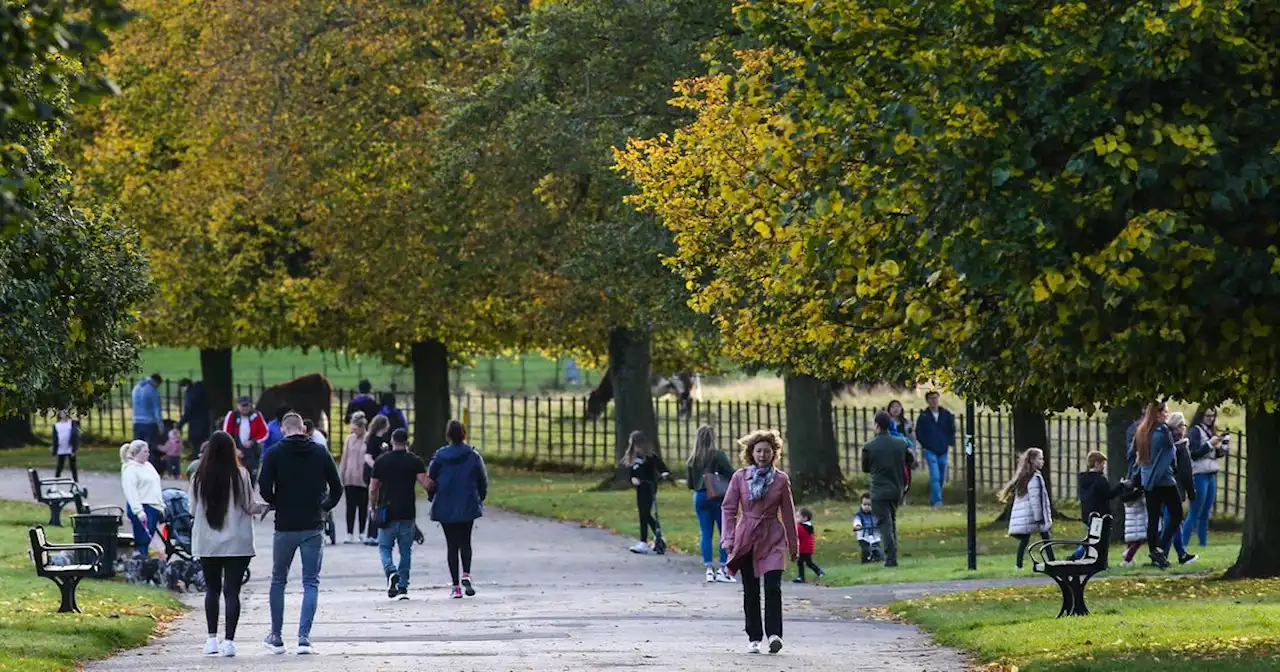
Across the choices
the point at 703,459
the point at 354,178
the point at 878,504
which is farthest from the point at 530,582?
the point at 354,178

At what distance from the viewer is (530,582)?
22969 millimetres

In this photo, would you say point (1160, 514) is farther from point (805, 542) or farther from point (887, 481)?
point (805, 542)

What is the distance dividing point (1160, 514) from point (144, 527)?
10.3 metres

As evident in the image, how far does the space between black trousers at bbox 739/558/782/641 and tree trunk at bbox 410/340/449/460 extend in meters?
28.2

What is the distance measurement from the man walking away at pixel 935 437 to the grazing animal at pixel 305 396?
18.8m

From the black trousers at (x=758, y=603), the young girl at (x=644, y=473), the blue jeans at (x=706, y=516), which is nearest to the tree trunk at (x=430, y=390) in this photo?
the young girl at (x=644, y=473)

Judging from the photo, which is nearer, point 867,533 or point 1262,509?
point 1262,509

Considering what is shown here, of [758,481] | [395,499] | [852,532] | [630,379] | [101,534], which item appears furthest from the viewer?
[630,379]

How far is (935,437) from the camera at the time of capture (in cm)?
3366

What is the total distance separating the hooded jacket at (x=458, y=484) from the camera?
67.6 feet

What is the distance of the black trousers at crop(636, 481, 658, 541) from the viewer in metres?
26.0

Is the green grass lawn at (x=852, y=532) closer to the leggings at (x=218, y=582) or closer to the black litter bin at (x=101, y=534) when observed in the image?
the black litter bin at (x=101, y=534)

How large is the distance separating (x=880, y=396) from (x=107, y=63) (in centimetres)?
2039

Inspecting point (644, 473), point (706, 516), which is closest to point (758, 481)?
point (706, 516)
